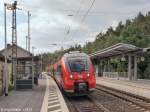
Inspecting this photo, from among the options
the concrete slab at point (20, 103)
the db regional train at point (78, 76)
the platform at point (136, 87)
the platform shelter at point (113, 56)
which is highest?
the platform shelter at point (113, 56)

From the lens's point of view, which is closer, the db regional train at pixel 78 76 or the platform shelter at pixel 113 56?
the db regional train at pixel 78 76

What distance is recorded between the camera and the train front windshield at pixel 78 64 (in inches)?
1066

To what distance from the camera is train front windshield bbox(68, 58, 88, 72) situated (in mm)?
27078

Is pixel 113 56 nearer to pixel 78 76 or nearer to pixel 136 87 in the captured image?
pixel 136 87

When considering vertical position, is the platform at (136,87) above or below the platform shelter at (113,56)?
below

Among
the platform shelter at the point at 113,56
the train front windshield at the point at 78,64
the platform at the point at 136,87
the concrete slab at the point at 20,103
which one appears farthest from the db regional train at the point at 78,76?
the platform shelter at the point at 113,56

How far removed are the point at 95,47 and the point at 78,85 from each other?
8643 centimetres

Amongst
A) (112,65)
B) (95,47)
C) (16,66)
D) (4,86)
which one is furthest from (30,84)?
(95,47)

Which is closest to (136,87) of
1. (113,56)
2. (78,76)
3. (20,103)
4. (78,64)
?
(78,64)

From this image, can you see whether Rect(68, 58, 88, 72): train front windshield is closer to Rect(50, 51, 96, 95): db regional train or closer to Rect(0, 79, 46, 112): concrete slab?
Rect(50, 51, 96, 95): db regional train

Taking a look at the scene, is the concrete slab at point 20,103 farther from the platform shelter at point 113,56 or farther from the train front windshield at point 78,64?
the platform shelter at point 113,56

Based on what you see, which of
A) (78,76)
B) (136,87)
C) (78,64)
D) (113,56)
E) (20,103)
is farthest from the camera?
(113,56)

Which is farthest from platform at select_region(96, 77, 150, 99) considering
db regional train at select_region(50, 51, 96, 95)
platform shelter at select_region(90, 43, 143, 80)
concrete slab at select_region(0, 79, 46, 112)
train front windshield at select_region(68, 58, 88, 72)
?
concrete slab at select_region(0, 79, 46, 112)

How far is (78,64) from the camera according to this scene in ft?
89.4
